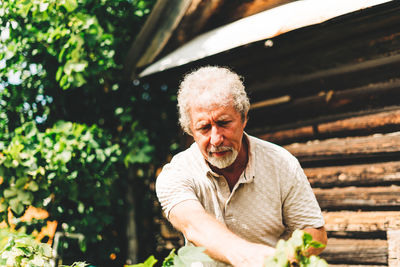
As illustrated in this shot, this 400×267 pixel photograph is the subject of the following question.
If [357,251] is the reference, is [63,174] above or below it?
above

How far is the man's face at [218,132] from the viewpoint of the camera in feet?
6.78

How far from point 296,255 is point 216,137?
1039mm

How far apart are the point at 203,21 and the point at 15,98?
2370mm

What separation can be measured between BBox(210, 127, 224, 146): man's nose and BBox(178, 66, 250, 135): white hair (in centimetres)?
14

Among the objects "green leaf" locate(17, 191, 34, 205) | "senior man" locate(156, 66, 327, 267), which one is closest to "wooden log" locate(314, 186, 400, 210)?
"senior man" locate(156, 66, 327, 267)

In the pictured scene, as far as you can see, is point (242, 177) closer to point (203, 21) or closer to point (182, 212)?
point (182, 212)

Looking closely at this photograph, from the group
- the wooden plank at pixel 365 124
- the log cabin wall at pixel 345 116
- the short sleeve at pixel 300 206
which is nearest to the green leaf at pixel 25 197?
the log cabin wall at pixel 345 116

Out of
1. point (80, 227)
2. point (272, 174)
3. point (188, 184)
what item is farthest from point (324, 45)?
point (80, 227)

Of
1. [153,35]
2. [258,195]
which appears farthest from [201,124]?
[153,35]

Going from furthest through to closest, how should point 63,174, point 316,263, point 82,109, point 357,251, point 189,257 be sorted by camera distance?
point 82,109
point 63,174
point 357,251
point 189,257
point 316,263

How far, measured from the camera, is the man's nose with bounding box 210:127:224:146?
6.80 ft

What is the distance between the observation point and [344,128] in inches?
142

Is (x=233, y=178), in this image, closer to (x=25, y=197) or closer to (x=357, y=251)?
(x=357, y=251)

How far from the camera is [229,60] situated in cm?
434
